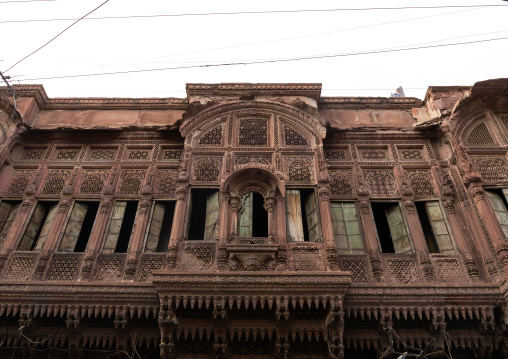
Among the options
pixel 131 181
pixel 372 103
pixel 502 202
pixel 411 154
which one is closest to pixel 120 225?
pixel 131 181

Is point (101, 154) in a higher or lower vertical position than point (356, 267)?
higher

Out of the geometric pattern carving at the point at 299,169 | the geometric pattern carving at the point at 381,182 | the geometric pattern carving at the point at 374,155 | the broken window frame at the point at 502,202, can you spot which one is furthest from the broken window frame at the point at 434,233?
the geometric pattern carving at the point at 299,169

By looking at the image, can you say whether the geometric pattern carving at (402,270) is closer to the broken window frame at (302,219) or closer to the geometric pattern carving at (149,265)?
the broken window frame at (302,219)

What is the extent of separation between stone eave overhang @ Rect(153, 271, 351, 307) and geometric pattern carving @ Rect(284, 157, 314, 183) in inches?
90.4

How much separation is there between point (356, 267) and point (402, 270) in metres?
0.84

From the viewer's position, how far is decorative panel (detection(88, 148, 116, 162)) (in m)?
8.80

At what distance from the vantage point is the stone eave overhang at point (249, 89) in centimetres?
911

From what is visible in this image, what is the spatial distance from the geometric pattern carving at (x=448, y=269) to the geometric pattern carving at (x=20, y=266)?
24.3 ft

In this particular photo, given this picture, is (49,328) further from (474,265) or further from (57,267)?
(474,265)

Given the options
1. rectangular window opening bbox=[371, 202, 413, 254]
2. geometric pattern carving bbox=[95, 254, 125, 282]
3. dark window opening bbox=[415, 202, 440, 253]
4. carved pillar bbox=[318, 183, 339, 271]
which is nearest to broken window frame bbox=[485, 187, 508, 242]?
dark window opening bbox=[415, 202, 440, 253]

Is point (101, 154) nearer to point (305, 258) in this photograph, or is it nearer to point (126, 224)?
point (126, 224)

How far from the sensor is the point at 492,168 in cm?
818

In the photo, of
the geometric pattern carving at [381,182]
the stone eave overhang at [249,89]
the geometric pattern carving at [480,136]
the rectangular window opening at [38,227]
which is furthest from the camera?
the stone eave overhang at [249,89]

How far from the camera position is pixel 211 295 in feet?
19.7
